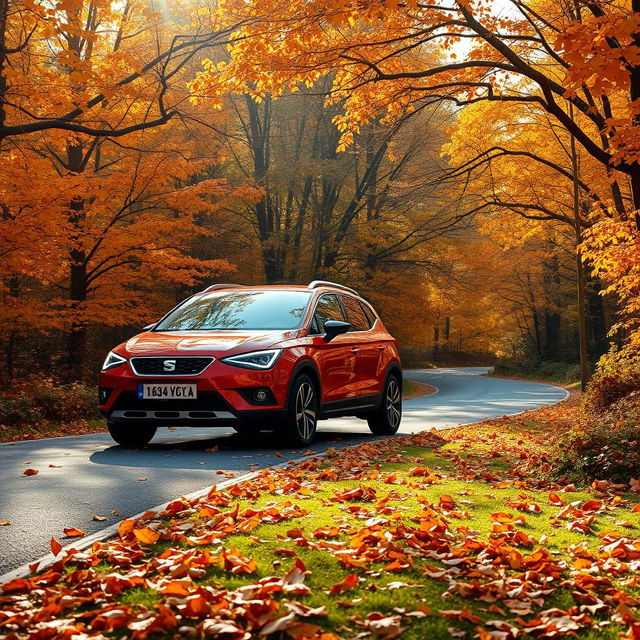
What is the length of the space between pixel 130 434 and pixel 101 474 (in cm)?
243

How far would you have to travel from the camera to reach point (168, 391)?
30.0ft

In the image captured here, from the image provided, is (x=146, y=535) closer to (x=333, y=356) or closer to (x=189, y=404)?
(x=189, y=404)

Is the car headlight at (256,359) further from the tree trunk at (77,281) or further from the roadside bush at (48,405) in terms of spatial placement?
the tree trunk at (77,281)

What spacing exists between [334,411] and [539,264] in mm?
36965

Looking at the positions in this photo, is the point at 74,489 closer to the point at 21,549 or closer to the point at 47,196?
the point at 21,549

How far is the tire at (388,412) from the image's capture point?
12.2 meters

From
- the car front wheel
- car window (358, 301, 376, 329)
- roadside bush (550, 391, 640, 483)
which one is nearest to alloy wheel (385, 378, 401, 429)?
car window (358, 301, 376, 329)

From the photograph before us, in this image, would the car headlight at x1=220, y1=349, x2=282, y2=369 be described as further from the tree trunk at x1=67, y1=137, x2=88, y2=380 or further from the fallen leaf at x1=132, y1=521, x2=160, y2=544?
the tree trunk at x1=67, y1=137, x2=88, y2=380

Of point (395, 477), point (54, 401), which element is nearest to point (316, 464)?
point (395, 477)

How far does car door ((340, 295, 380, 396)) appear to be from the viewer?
37.3 ft

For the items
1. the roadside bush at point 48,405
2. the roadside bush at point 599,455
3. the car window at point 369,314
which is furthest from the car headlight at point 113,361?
the roadside bush at point 48,405

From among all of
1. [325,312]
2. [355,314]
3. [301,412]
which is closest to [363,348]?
[355,314]

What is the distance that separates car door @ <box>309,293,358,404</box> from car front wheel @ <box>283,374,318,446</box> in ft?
0.92

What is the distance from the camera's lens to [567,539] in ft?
16.8
